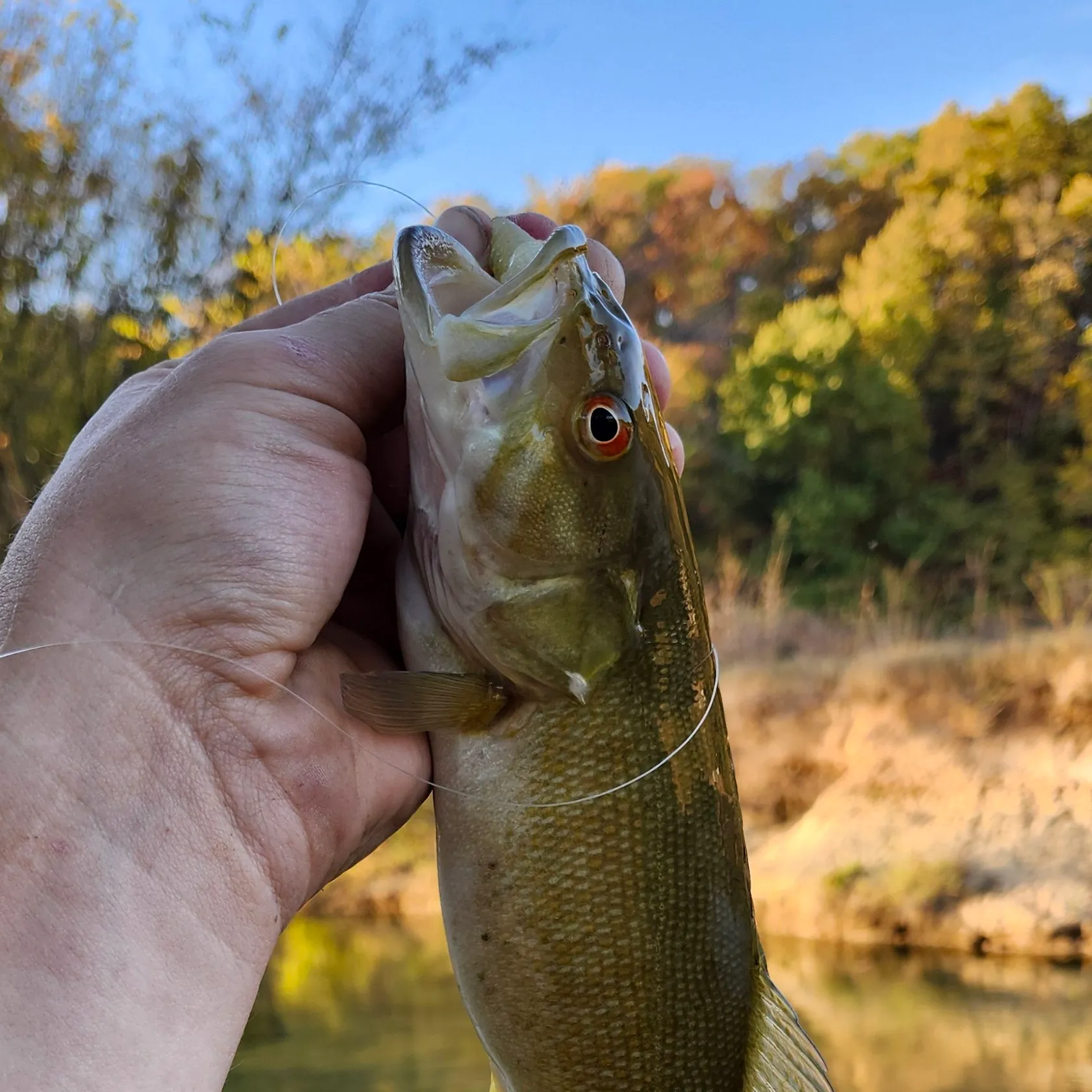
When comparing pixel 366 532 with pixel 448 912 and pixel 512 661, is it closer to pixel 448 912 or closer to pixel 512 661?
pixel 512 661

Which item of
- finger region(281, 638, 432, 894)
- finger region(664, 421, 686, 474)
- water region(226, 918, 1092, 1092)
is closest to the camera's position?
finger region(281, 638, 432, 894)

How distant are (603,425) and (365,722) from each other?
2.03 ft

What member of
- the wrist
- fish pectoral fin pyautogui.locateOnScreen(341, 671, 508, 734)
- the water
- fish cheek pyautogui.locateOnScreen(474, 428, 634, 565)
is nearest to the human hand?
the wrist

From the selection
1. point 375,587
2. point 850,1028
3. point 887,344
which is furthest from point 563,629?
point 887,344

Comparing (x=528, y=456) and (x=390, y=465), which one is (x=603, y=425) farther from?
(x=390, y=465)

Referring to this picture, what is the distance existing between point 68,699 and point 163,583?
0.66 ft

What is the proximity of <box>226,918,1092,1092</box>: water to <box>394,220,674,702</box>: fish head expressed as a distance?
24.4ft

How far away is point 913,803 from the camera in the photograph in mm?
9508

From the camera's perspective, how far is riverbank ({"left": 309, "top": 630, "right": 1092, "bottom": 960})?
827 cm

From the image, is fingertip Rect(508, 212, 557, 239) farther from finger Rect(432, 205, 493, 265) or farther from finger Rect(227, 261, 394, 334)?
finger Rect(227, 261, 394, 334)

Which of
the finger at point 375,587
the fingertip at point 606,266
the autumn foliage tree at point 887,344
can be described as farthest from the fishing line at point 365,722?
the autumn foliage tree at point 887,344

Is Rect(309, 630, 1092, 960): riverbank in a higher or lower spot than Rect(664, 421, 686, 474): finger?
lower

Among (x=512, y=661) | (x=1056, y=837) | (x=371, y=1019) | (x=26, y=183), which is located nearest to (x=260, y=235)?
(x=26, y=183)

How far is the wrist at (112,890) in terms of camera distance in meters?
1.21
